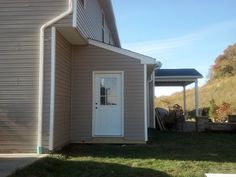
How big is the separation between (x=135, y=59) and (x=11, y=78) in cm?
367

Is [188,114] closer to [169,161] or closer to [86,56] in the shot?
[86,56]

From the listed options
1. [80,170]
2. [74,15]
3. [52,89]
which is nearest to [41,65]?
[52,89]

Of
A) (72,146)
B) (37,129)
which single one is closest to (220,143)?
(72,146)

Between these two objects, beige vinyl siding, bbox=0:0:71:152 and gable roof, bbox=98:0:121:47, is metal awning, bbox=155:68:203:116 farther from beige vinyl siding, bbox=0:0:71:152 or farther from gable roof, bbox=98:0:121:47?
beige vinyl siding, bbox=0:0:71:152

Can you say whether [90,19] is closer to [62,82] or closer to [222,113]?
[62,82]

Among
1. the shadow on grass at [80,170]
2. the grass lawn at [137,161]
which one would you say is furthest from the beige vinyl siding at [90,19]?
the shadow on grass at [80,170]

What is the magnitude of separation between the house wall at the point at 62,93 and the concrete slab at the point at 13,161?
0.97 metres

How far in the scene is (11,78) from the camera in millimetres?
9688

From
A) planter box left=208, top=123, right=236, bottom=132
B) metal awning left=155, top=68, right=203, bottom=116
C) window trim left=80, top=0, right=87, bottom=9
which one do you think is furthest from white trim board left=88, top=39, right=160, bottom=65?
metal awning left=155, top=68, right=203, bottom=116

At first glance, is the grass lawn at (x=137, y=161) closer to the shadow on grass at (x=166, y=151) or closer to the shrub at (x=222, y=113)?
the shadow on grass at (x=166, y=151)

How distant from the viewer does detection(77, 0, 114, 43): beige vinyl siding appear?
10656 mm

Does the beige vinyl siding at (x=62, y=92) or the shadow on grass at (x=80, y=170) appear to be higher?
the beige vinyl siding at (x=62, y=92)

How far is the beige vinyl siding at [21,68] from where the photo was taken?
9.54 metres

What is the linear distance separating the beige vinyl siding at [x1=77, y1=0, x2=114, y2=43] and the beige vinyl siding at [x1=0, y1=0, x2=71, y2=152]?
1008mm
